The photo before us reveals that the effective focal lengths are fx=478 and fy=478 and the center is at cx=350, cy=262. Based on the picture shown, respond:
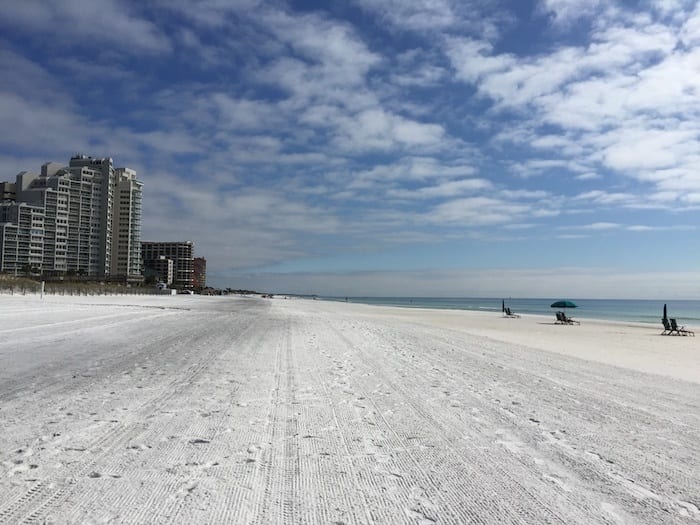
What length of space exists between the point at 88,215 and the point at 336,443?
507 ft

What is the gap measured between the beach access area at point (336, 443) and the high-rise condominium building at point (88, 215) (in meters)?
139

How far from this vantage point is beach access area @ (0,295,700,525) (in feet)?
10.5

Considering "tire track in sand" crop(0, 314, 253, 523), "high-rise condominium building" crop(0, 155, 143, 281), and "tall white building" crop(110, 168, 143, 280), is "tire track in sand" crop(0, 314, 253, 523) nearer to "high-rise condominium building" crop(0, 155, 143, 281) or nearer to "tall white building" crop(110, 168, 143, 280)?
"high-rise condominium building" crop(0, 155, 143, 281)

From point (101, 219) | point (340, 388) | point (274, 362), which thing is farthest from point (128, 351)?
point (101, 219)

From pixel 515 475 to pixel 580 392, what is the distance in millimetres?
4375

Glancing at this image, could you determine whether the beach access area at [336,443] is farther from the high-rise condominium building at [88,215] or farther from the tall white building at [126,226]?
the tall white building at [126,226]

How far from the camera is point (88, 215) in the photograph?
138 meters

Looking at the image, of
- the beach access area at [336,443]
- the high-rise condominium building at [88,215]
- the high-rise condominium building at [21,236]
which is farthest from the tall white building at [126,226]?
the beach access area at [336,443]

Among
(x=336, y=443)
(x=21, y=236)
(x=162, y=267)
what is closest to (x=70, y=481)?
(x=336, y=443)

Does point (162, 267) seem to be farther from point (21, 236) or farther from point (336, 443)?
point (336, 443)

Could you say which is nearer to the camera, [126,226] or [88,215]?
[88,215]

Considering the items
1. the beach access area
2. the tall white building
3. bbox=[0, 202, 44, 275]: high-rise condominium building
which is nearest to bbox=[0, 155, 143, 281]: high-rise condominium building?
the tall white building

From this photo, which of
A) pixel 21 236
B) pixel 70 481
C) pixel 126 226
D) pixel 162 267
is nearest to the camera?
pixel 70 481

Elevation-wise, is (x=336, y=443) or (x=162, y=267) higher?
(x=162, y=267)
